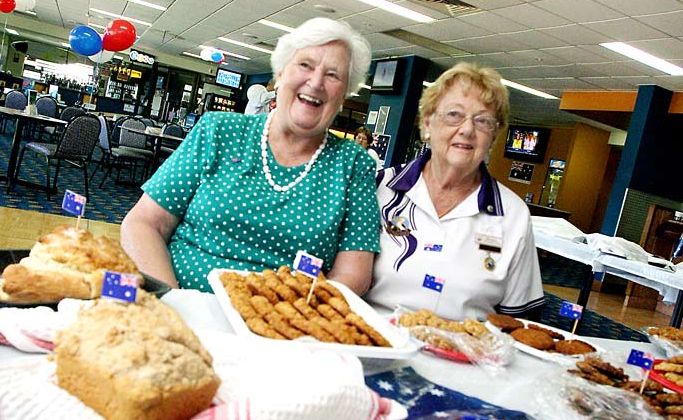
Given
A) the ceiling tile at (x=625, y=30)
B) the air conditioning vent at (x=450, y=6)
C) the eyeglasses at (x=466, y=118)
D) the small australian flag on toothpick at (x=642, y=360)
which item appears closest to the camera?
the small australian flag on toothpick at (x=642, y=360)

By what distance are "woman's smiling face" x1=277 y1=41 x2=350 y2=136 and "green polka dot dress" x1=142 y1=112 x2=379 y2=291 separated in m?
0.13

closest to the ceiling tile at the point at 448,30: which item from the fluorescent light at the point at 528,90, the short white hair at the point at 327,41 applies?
the fluorescent light at the point at 528,90

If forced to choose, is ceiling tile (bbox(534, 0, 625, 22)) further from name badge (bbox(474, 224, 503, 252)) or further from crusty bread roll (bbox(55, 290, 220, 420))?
crusty bread roll (bbox(55, 290, 220, 420))

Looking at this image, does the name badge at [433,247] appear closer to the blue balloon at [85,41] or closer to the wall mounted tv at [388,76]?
the wall mounted tv at [388,76]

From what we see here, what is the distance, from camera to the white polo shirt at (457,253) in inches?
73.4

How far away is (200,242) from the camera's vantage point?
5.57ft

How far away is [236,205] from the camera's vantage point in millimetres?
1663

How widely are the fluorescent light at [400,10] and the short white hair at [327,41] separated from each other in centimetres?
657

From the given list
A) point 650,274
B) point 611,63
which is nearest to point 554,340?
point 650,274

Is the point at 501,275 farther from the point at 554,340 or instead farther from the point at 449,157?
the point at 449,157

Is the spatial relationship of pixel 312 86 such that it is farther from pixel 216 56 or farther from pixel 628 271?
pixel 216 56

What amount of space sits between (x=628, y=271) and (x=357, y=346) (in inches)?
142

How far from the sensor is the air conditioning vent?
7.28 metres

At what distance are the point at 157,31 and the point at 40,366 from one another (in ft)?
56.4
